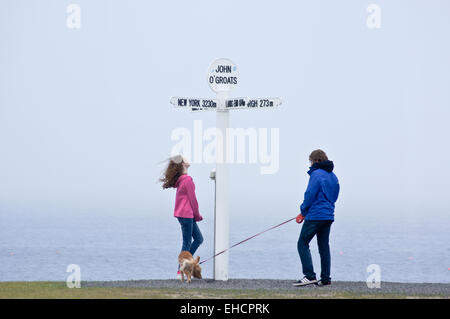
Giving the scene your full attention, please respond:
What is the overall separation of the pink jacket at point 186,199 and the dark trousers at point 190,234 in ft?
0.36

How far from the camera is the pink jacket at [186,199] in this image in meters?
13.8

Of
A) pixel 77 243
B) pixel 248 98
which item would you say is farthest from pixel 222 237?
pixel 77 243

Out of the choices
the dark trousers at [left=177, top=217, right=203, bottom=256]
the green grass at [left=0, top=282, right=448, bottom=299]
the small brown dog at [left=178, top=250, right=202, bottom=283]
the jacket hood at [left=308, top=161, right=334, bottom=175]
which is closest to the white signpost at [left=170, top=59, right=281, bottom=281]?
the dark trousers at [left=177, top=217, right=203, bottom=256]

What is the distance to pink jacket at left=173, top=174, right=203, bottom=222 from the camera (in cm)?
1380

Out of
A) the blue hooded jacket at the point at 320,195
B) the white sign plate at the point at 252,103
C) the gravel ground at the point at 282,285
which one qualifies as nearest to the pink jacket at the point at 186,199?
the gravel ground at the point at 282,285

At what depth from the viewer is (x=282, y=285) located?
529 inches

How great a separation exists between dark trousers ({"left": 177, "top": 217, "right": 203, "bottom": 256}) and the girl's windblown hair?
0.59 m

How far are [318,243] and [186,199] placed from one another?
220 centimetres

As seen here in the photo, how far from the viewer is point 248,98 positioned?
13742 millimetres

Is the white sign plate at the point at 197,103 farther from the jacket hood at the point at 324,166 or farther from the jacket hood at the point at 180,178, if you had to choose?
the jacket hood at the point at 324,166

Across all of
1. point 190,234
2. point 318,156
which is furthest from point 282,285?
point 318,156

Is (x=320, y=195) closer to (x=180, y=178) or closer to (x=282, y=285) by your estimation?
(x=282, y=285)

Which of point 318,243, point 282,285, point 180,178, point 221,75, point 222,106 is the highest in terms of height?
point 221,75

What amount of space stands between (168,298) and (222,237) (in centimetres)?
251
